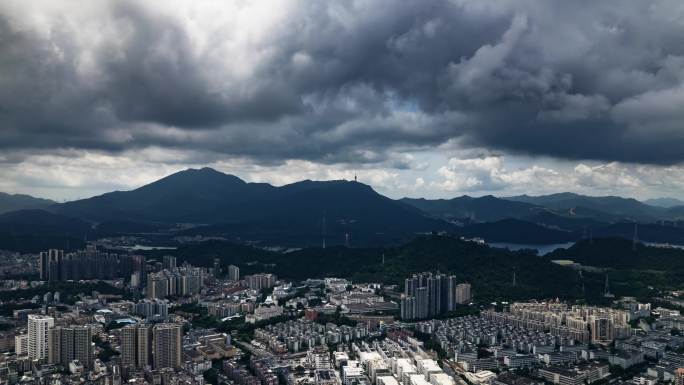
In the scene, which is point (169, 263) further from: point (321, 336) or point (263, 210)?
point (263, 210)

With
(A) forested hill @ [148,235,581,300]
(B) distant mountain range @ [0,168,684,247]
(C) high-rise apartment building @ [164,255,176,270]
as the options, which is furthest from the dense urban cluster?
(B) distant mountain range @ [0,168,684,247]

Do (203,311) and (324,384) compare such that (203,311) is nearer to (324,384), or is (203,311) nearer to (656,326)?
(324,384)

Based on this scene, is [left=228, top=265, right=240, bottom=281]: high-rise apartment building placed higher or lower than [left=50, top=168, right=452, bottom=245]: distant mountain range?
Answer: lower

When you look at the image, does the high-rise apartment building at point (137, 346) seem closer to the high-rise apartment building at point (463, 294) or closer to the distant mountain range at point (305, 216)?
the high-rise apartment building at point (463, 294)

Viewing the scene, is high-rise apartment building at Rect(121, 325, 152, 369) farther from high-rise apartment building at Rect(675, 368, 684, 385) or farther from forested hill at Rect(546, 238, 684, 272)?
forested hill at Rect(546, 238, 684, 272)

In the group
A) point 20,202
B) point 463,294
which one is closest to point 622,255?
point 463,294

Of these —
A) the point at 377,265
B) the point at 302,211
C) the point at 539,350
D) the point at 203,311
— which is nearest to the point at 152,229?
the point at 302,211
